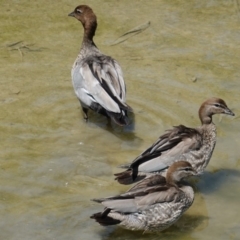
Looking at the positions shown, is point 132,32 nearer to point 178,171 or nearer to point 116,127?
point 116,127

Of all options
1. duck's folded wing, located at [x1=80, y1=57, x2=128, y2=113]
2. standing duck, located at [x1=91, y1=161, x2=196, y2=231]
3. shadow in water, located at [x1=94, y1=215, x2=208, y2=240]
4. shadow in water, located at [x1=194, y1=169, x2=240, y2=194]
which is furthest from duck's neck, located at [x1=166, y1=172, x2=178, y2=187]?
duck's folded wing, located at [x1=80, y1=57, x2=128, y2=113]

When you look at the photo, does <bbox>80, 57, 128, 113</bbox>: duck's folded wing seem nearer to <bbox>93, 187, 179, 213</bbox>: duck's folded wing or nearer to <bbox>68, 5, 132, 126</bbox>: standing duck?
<bbox>68, 5, 132, 126</bbox>: standing duck

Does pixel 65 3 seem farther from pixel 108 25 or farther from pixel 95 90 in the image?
pixel 95 90

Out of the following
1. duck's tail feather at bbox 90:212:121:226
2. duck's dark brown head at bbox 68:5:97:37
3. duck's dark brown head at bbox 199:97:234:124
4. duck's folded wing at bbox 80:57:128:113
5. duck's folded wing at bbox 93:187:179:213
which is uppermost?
duck's dark brown head at bbox 68:5:97:37

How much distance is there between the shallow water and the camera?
26.8ft

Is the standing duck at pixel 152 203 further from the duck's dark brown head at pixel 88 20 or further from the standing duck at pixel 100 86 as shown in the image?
the duck's dark brown head at pixel 88 20

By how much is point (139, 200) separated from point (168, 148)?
990mm

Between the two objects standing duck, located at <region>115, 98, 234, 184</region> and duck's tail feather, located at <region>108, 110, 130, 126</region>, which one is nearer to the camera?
standing duck, located at <region>115, 98, 234, 184</region>

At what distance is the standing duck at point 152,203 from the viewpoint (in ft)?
24.8

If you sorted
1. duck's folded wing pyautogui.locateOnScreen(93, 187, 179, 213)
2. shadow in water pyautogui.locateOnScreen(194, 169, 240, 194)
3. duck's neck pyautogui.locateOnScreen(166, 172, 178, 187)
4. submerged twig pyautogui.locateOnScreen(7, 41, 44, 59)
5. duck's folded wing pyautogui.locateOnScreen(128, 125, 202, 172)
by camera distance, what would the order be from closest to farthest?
duck's folded wing pyautogui.locateOnScreen(93, 187, 179, 213)
duck's neck pyautogui.locateOnScreen(166, 172, 178, 187)
duck's folded wing pyautogui.locateOnScreen(128, 125, 202, 172)
shadow in water pyautogui.locateOnScreen(194, 169, 240, 194)
submerged twig pyautogui.locateOnScreen(7, 41, 44, 59)

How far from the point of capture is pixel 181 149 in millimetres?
8625

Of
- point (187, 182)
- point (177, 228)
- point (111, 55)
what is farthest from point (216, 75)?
point (177, 228)

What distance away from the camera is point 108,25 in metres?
12.3

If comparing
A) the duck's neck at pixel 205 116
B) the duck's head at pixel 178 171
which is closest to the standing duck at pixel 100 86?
the duck's neck at pixel 205 116
